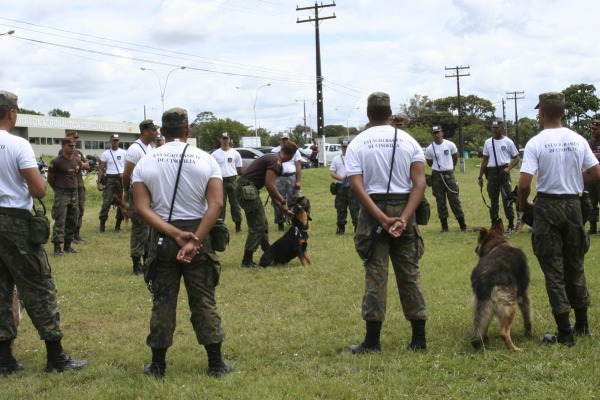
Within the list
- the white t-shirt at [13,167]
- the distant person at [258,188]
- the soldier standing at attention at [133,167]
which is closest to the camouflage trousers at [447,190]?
the distant person at [258,188]

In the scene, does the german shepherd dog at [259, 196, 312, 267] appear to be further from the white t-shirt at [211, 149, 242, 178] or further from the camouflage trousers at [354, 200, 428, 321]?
the camouflage trousers at [354, 200, 428, 321]

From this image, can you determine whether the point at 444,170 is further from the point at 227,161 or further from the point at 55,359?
the point at 55,359

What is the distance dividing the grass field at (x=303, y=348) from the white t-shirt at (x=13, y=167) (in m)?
1.36

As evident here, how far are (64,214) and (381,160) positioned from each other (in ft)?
25.5

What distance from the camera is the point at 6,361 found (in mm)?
4605

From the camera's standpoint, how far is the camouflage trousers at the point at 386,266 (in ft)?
15.4

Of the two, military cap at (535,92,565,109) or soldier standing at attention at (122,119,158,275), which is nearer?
military cap at (535,92,565,109)

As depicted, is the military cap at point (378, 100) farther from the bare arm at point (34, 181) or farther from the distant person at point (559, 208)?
the bare arm at point (34, 181)

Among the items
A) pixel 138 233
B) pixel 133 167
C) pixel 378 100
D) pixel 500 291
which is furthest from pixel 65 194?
pixel 500 291

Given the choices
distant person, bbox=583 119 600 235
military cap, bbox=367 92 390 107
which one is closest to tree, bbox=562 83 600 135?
distant person, bbox=583 119 600 235

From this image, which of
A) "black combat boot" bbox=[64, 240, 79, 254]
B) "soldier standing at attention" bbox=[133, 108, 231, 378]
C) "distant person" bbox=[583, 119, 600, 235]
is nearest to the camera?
"soldier standing at attention" bbox=[133, 108, 231, 378]

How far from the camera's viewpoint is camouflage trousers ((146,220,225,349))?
14.1 ft

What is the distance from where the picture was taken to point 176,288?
4.35 meters

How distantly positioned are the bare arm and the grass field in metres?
1.43
